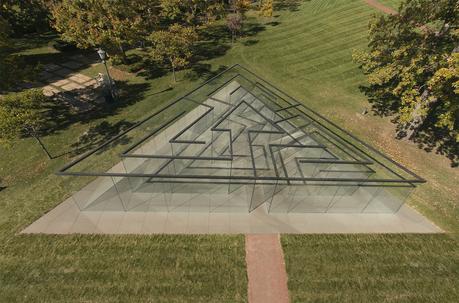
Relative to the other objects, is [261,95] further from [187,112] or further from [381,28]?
[381,28]

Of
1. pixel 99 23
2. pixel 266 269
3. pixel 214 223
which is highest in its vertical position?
pixel 99 23

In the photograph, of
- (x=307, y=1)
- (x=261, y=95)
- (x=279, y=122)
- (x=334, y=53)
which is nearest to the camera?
(x=279, y=122)

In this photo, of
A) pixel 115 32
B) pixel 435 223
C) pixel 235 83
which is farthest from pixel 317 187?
pixel 115 32

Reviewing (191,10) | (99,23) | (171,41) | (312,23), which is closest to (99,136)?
(171,41)

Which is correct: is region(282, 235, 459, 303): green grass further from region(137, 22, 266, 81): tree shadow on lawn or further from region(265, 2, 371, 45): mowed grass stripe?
region(265, 2, 371, 45): mowed grass stripe

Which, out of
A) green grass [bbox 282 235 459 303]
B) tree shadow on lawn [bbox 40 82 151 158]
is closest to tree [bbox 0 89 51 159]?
tree shadow on lawn [bbox 40 82 151 158]

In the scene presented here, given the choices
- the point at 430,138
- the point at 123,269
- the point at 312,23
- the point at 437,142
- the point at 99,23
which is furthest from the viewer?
the point at 312,23

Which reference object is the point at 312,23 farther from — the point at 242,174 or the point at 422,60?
the point at 242,174
